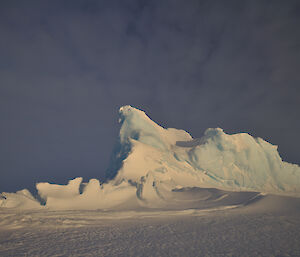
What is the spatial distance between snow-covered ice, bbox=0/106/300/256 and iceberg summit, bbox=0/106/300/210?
0.12 m

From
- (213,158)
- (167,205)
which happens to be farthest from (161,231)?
(213,158)

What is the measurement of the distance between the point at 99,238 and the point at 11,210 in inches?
383

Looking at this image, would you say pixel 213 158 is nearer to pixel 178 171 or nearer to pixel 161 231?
pixel 178 171

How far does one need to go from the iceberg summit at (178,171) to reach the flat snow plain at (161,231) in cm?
A: 391

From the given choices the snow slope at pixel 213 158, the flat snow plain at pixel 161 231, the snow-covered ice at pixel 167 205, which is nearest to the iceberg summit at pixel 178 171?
the snow slope at pixel 213 158

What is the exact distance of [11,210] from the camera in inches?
679

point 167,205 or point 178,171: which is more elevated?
point 178,171

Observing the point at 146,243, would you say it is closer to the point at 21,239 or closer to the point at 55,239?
the point at 55,239

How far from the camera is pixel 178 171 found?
29641mm

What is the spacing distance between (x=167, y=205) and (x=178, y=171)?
1000 cm

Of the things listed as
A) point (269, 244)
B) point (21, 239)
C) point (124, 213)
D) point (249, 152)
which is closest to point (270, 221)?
point (269, 244)

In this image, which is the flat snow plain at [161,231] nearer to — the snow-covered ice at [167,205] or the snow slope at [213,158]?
the snow-covered ice at [167,205]

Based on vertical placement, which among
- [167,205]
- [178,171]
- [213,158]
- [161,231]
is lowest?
[161,231]

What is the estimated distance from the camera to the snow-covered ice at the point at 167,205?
1004cm
